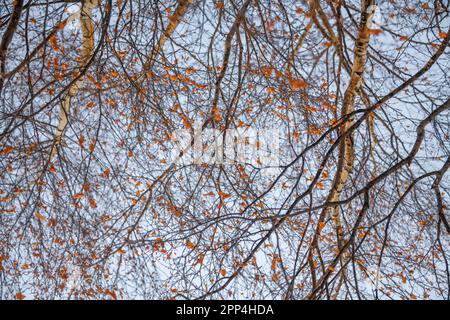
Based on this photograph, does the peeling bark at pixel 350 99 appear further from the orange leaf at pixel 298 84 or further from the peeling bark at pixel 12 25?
the peeling bark at pixel 12 25

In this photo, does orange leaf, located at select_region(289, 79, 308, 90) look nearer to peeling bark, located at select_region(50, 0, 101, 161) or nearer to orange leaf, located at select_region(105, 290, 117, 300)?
peeling bark, located at select_region(50, 0, 101, 161)

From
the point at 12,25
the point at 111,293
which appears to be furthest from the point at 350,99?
the point at 111,293

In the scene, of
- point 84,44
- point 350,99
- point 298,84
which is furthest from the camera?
point 84,44

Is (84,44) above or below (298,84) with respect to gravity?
above

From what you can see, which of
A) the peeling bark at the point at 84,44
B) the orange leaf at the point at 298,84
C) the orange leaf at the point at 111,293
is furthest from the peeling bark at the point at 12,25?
the orange leaf at the point at 111,293

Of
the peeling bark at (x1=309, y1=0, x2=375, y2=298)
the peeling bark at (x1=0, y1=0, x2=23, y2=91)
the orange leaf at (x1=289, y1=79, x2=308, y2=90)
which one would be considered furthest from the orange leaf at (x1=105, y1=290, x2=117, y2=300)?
→ the orange leaf at (x1=289, y1=79, x2=308, y2=90)

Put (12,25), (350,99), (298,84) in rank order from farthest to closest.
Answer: (350,99), (12,25), (298,84)

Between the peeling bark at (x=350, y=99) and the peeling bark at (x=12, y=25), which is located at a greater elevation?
the peeling bark at (x=12, y=25)

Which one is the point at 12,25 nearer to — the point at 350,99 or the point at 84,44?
the point at 84,44

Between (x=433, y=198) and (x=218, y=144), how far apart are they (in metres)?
2.50

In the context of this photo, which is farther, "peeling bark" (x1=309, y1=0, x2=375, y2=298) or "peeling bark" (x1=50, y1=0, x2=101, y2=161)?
"peeling bark" (x1=50, y1=0, x2=101, y2=161)

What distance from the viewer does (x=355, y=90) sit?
307cm
